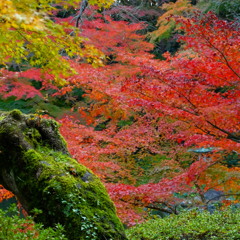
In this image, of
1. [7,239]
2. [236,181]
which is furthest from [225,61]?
[7,239]

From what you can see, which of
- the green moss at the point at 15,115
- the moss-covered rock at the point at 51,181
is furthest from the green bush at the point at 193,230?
the green moss at the point at 15,115

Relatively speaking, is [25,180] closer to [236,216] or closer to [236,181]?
[236,216]

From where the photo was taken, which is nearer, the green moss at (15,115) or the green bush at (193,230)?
the green moss at (15,115)

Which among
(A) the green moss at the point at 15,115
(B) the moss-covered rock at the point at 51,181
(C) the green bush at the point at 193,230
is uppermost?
(A) the green moss at the point at 15,115

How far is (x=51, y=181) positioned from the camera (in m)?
3.11

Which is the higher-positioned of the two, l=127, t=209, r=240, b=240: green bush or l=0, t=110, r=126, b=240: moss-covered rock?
l=0, t=110, r=126, b=240: moss-covered rock

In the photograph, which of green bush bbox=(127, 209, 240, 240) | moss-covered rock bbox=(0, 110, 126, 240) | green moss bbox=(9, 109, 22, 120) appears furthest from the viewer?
green bush bbox=(127, 209, 240, 240)

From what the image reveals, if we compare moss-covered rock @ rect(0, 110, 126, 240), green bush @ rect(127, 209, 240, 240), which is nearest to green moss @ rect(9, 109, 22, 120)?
moss-covered rock @ rect(0, 110, 126, 240)

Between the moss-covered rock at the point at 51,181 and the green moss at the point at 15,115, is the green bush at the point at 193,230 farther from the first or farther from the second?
the green moss at the point at 15,115

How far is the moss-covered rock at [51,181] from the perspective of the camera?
289cm

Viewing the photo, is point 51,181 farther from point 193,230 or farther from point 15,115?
point 193,230

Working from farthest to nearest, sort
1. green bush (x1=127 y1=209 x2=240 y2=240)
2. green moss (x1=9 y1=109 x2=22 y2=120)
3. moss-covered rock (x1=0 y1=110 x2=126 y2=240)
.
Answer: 1. green bush (x1=127 y1=209 x2=240 y2=240)
2. green moss (x1=9 y1=109 x2=22 y2=120)
3. moss-covered rock (x1=0 y1=110 x2=126 y2=240)

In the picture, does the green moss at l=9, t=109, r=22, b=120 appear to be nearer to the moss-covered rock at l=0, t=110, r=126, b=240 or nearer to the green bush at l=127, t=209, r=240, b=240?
the moss-covered rock at l=0, t=110, r=126, b=240

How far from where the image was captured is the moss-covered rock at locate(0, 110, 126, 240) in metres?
2.89
